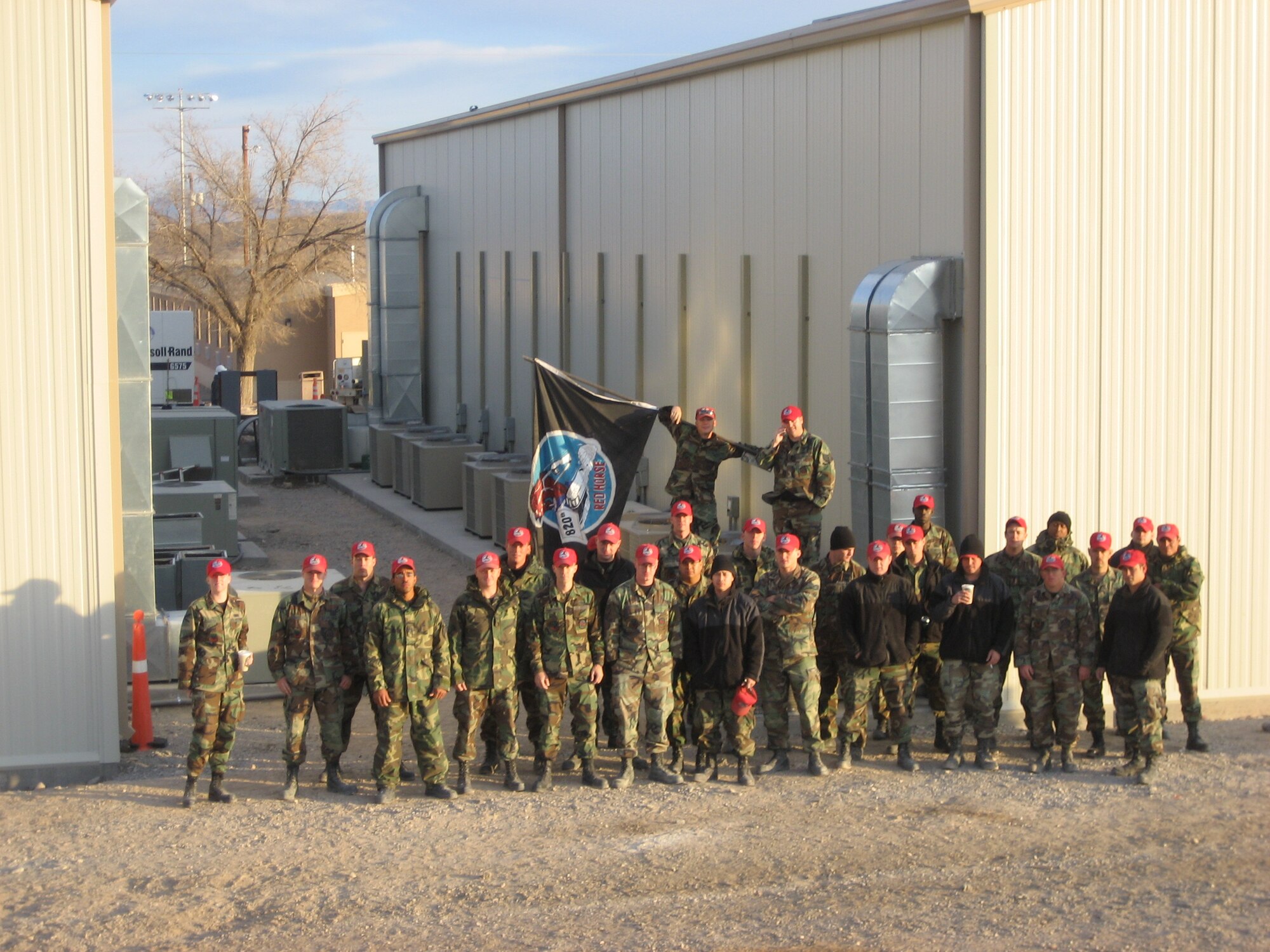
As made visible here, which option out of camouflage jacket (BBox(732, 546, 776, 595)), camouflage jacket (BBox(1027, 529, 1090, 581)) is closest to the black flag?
camouflage jacket (BBox(732, 546, 776, 595))

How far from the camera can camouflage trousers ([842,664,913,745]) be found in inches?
421

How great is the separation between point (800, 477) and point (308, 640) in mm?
4137

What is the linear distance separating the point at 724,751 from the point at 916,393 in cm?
311

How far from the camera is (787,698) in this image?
10648mm

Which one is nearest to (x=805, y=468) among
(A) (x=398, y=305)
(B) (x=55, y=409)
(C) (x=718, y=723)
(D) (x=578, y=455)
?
(D) (x=578, y=455)

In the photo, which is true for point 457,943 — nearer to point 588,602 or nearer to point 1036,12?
point 588,602

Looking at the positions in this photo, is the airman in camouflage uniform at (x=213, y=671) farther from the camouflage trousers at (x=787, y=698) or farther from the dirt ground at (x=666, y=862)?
the camouflage trousers at (x=787, y=698)

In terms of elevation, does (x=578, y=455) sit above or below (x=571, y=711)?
above

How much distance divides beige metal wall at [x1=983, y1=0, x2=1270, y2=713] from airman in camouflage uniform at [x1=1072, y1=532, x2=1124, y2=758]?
1.10 metres

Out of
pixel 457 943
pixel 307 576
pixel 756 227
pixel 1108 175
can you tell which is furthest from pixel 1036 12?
pixel 457 943

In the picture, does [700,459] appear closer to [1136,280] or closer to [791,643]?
[791,643]

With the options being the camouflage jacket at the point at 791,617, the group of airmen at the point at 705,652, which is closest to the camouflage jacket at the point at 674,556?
the group of airmen at the point at 705,652

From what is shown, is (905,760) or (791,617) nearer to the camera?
(791,617)

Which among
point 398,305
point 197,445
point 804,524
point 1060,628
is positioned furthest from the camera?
point 398,305
